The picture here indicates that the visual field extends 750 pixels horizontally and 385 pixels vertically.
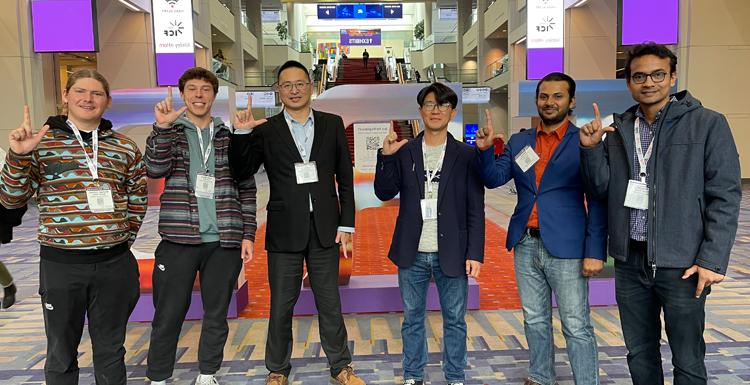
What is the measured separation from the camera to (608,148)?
231 centimetres

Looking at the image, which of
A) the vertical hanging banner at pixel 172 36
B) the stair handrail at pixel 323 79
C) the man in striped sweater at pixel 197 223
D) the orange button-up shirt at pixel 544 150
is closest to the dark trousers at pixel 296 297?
the man in striped sweater at pixel 197 223

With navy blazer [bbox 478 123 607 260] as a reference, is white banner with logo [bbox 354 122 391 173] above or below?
above

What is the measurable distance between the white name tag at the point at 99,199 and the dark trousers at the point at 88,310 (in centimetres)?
25

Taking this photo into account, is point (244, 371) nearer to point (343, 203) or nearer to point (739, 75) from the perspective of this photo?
point (343, 203)

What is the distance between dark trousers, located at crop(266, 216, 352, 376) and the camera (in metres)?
2.89

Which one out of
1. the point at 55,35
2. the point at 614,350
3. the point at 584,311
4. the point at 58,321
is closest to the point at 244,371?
the point at 58,321

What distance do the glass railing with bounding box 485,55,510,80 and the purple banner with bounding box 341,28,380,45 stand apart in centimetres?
1387

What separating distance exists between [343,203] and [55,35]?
11.5m

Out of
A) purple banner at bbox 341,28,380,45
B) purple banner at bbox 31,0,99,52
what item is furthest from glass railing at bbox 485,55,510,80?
purple banner at bbox 31,0,99,52

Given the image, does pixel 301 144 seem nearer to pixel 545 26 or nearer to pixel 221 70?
pixel 545 26

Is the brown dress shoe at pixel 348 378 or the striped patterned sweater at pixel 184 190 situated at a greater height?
the striped patterned sweater at pixel 184 190

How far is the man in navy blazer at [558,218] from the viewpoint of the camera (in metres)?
2.50

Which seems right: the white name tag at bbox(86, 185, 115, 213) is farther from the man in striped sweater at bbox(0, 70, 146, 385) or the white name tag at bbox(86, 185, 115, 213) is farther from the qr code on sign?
the qr code on sign

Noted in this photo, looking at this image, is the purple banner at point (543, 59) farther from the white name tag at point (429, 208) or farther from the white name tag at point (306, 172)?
the white name tag at point (306, 172)
